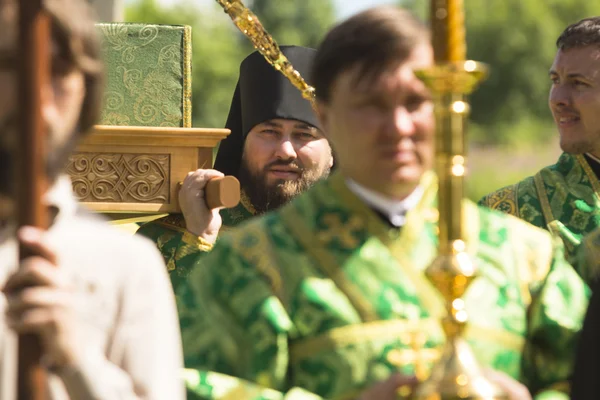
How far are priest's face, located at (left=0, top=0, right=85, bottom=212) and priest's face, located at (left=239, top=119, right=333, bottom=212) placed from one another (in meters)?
3.64

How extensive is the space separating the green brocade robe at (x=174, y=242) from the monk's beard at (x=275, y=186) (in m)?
0.54

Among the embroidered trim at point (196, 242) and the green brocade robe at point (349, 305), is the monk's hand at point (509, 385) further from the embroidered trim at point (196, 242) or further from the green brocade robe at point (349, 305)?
the embroidered trim at point (196, 242)

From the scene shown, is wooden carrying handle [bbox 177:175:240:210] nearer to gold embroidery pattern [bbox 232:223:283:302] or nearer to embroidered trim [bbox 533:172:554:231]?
embroidered trim [bbox 533:172:554:231]

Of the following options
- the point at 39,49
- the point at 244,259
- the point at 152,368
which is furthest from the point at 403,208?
the point at 39,49

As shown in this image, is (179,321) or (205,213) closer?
(179,321)

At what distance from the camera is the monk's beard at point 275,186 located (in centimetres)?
641

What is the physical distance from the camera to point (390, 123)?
335 centimetres

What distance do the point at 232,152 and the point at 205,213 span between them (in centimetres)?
110

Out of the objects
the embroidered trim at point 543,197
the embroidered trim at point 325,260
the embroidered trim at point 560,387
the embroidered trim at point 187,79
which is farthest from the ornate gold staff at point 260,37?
the embroidered trim at point 560,387

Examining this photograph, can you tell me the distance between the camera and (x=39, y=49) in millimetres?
2615

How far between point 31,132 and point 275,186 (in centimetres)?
380

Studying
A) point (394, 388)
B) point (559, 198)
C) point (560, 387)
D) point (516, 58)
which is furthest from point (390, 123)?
point (516, 58)

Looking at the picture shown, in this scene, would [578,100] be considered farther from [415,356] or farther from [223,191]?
[415,356]

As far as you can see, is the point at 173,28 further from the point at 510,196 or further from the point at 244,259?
the point at 244,259
